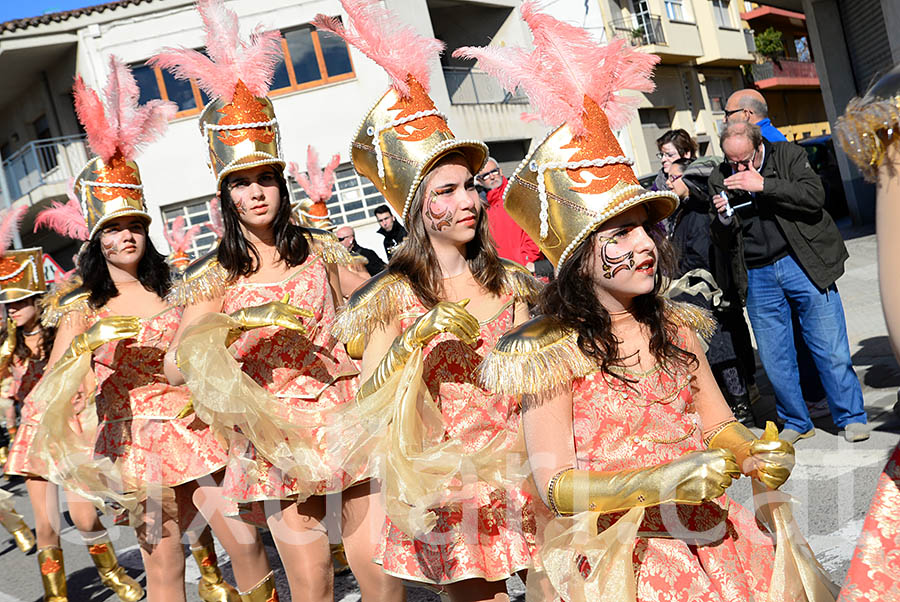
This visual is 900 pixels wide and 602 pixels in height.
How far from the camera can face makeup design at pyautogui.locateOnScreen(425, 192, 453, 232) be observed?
3258 mm

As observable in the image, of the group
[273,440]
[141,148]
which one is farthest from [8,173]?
[273,440]

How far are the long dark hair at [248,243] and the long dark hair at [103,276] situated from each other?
996mm

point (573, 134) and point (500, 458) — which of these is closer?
point (573, 134)

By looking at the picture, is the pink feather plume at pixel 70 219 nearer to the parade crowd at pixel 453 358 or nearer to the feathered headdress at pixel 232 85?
the parade crowd at pixel 453 358

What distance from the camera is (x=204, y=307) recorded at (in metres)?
3.94

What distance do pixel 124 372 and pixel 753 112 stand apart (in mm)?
4118

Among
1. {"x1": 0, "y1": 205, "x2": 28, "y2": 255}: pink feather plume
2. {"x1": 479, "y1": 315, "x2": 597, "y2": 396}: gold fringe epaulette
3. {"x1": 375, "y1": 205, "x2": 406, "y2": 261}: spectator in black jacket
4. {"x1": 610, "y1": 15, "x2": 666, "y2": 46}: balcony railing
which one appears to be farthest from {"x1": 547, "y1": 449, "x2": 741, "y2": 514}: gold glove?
{"x1": 610, "y1": 15, "x2": 666, "y2": 46}: balcony railing

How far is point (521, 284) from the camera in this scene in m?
3.39

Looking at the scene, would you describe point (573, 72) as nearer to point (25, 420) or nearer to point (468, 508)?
point (468, 508)

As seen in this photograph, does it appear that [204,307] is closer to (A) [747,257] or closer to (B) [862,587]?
(B) [862,587]

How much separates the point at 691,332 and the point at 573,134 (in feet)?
2.21

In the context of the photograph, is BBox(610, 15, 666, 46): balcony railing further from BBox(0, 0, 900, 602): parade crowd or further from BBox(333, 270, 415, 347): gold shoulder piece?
BBox(333, 270, 415, 347): gold shoulder piece

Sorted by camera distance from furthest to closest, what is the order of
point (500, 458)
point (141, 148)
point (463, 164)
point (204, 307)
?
1. point (141, 148)
2. point (204, 307)
3. point (463, 164)
4. point (500, 458)

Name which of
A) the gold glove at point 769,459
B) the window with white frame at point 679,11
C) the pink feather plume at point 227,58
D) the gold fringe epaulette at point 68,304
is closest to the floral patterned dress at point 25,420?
the gold fringe epaulette at point 68,304
